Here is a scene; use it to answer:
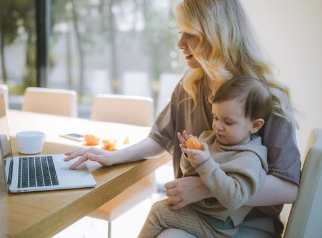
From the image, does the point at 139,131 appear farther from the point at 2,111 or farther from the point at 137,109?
the point at 2,111

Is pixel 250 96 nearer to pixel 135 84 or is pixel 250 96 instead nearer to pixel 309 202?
pixel 309 202

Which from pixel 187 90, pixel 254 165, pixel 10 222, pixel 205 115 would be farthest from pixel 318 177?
pixel 10 222

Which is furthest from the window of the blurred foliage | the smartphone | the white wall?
the smartphone

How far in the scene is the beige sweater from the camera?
39.9 inches

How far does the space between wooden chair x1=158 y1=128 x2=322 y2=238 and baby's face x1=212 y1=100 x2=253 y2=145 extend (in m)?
0.21

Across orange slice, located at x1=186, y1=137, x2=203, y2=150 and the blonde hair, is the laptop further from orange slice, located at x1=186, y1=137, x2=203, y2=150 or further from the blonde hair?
the blonde hair

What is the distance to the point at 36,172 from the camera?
1158 millimetres

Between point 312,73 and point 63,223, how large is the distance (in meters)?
2.39

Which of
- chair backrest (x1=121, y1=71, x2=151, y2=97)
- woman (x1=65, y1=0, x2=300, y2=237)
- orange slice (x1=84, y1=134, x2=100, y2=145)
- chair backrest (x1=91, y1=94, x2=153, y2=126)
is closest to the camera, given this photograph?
woman (x1=65, y1=0, x2=300, y2=237)

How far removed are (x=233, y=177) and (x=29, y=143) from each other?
85cm

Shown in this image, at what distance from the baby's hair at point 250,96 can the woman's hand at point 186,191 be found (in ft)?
0.92

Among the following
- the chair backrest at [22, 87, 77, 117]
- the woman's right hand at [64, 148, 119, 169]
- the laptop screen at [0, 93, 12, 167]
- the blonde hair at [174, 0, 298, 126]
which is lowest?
the chair backrest at [22, 87, 77, 117]

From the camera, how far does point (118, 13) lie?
386 centimetres

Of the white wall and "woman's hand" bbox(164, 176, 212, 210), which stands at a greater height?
the white wall
